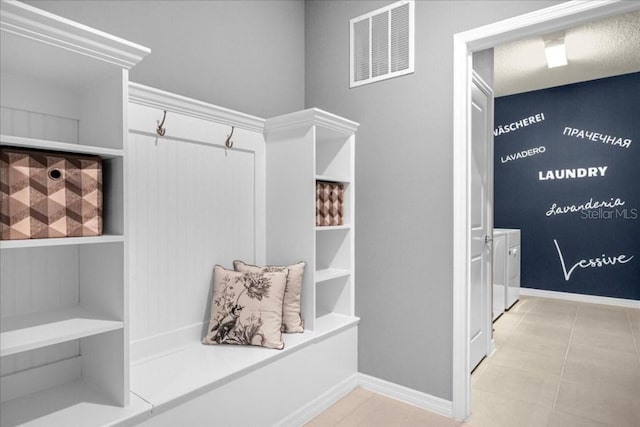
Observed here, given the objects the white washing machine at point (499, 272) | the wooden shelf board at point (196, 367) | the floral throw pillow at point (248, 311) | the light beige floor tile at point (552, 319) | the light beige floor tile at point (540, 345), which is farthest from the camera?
the white washing machine at point (499, 272)

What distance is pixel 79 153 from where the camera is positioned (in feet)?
4.36

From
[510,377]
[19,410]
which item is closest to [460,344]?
[510,377]

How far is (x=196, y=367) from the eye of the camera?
1.67m

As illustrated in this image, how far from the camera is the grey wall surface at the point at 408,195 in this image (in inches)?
82.1

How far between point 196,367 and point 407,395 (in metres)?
1.26

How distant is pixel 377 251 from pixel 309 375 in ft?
2.71

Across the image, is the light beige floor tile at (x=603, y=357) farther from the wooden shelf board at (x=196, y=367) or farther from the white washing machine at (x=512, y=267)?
the wooden shelf board at (x=196, y=367)

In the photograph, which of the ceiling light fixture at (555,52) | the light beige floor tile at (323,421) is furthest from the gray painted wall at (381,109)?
the ceiling light fixture at (555,52)

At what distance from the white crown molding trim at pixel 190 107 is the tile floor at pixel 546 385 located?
1705 mm

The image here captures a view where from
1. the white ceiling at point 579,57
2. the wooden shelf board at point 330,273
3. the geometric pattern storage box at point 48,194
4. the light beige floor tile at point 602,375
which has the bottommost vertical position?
the light beige floor tile at point 602,375

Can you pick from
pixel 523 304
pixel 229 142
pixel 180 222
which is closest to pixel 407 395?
pixel 180 222

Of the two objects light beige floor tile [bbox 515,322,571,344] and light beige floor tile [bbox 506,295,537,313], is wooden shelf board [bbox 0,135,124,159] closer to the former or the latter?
light beige floor tile [bbox 515,322,571,344]

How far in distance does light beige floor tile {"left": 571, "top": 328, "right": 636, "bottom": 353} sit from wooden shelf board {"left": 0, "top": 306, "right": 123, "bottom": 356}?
11.9 ft

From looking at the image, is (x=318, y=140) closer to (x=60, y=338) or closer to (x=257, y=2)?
(x=257, y=2)
